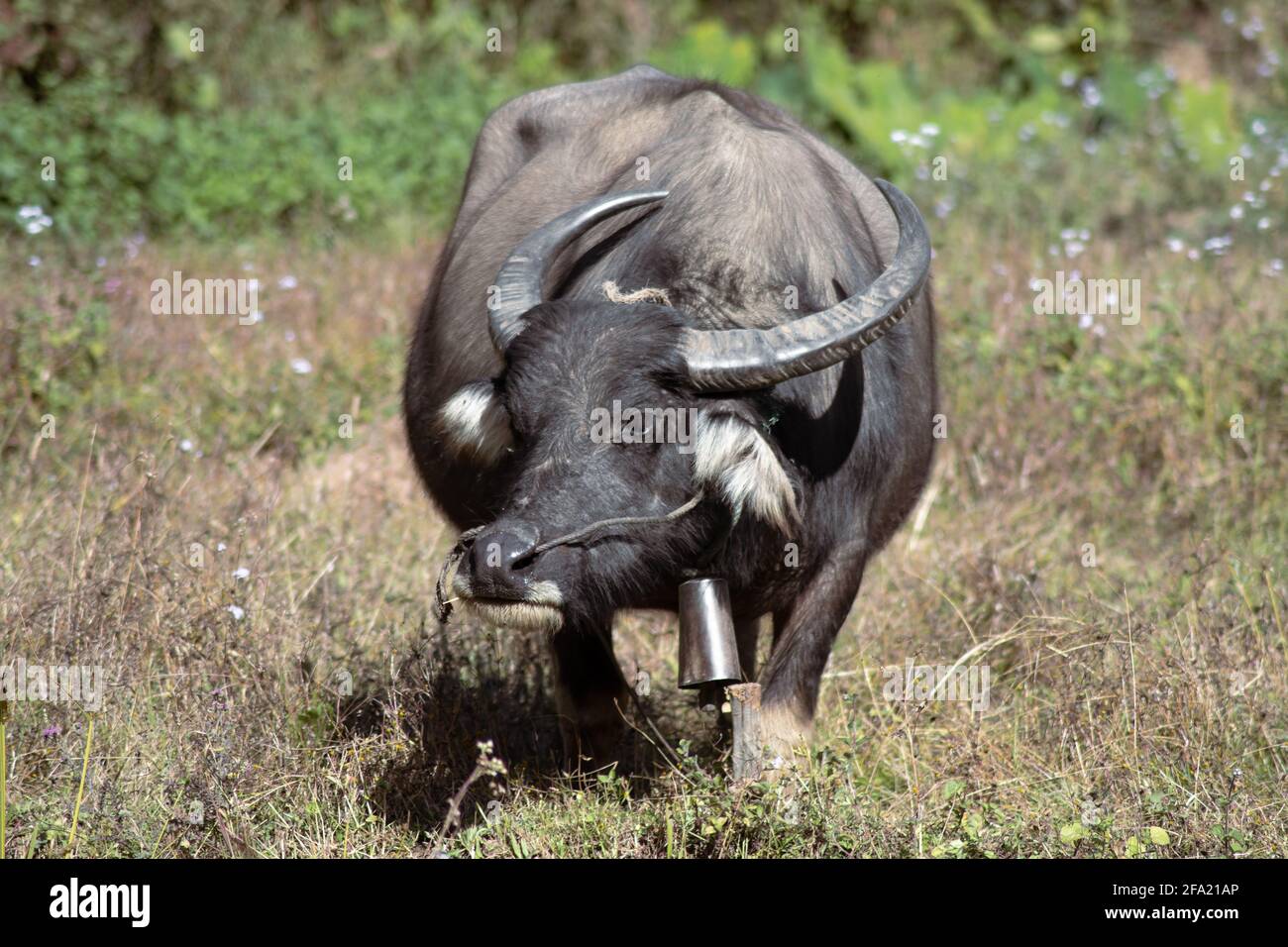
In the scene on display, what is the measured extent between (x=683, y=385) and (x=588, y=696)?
1403 millimetres

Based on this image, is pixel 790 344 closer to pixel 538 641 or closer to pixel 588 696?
pixel 588 696

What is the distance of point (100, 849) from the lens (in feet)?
12.2

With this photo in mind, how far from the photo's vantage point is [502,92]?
10805 millimetres

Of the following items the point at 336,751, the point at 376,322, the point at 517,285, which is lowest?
the point at 336,751

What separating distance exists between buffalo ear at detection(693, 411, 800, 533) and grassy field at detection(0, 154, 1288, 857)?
82cm

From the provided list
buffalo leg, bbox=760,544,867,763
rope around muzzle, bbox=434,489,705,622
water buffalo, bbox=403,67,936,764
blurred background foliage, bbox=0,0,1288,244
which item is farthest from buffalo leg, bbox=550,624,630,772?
blurred background foliage, bbox=0,0,1288,244

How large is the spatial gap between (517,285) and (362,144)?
20.2 feet

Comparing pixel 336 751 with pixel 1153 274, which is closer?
pixel 336 751

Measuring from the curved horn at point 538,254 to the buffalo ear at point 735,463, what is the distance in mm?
642

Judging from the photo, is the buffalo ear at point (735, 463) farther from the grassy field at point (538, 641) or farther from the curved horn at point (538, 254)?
the grassy field at point (538, 641)

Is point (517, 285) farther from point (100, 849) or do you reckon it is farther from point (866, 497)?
point (100, 849)

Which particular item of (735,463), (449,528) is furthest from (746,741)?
(449,528)

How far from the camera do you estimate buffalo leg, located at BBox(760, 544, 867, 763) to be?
411cm
